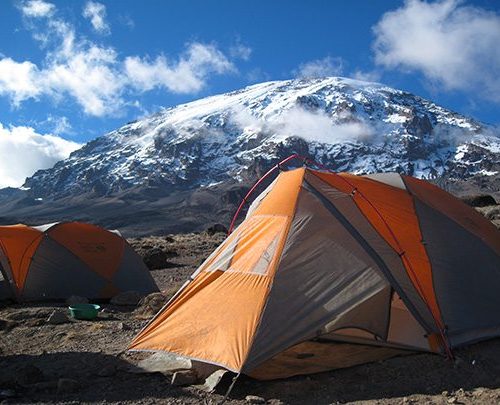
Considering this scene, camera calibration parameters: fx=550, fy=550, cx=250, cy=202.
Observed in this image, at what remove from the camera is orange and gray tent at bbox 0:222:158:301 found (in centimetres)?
1406

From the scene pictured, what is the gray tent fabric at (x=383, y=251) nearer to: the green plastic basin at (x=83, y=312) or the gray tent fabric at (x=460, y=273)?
the gray tent fabric at (x=460, y=273)

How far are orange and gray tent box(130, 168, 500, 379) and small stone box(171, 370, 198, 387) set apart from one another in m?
0.24

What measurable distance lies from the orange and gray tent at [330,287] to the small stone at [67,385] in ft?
3.80

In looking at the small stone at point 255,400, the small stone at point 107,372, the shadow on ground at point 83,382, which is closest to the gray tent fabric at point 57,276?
the shadow on ground at point 83,382

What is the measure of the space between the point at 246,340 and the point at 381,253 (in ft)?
8.27

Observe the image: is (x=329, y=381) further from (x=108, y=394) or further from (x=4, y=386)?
(x=4, y=386)

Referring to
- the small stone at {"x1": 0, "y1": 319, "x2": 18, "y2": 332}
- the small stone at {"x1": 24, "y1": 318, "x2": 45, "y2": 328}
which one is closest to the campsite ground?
the small stone at {"x1": 24, "y1": 318, "x2": 45, "y2": 328}

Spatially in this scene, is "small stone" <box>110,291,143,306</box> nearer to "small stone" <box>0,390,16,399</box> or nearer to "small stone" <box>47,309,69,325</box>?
"small stone" <box>47,309,69,325</box>

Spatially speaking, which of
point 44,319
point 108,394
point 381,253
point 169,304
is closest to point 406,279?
point 381,253

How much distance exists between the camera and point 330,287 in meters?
7.83

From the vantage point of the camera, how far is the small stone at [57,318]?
452 inches

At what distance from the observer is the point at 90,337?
33.1ft

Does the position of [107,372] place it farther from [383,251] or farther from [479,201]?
[479,201]

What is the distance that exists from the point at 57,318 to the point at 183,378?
Answer: 208 inches
